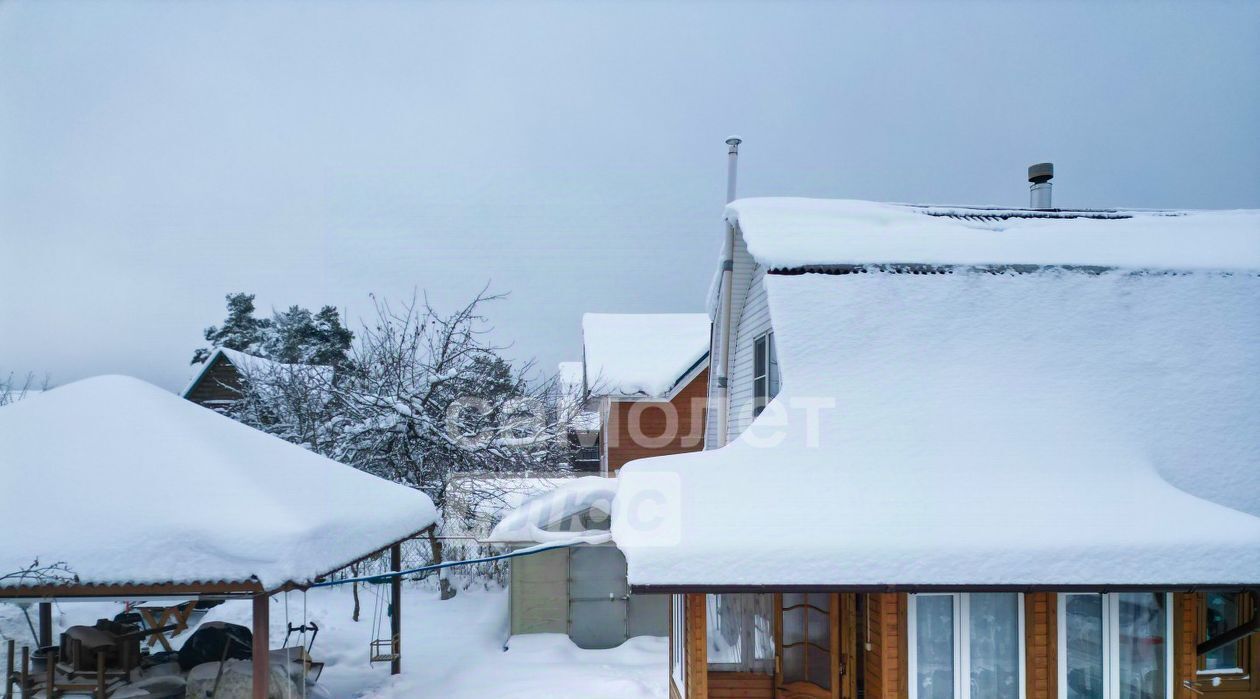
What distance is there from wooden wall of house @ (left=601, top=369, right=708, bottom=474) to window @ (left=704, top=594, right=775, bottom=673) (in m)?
10.1

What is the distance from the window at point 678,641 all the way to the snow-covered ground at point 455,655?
1.26m

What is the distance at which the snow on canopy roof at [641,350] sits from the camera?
17320mm

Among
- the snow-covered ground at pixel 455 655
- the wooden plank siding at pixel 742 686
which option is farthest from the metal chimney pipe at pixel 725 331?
the wooden plank siding at pixel 742 686

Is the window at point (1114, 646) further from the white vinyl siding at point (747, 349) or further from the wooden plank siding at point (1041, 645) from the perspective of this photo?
the white vinyl siding at point (747, 349)

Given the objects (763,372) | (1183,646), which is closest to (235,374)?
(763,372)

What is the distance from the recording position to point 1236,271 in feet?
24.5

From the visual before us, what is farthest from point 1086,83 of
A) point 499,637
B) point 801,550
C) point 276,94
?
point 276,94

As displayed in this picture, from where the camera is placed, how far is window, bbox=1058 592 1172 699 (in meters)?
5.58

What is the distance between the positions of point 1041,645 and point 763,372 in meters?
4.08

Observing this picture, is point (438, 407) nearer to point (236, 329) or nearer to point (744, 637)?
point (744, 637)

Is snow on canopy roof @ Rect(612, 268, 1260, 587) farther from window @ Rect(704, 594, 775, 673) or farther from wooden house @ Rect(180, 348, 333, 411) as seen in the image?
wooden house @ Rect(180, 348, 333, 411)

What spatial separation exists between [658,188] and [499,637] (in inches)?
1023

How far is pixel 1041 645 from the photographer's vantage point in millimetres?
5555

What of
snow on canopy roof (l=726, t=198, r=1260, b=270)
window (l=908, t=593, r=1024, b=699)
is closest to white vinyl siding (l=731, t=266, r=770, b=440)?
snow on canopy roof (l=726, t=198, r=1260, b=270)
